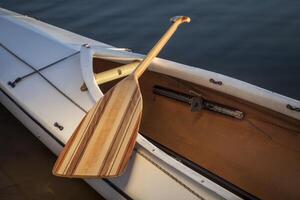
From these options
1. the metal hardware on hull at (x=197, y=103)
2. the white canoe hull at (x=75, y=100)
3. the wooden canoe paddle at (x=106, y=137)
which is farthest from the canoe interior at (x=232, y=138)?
the wooden canoe paddle at (x=106, y=137)

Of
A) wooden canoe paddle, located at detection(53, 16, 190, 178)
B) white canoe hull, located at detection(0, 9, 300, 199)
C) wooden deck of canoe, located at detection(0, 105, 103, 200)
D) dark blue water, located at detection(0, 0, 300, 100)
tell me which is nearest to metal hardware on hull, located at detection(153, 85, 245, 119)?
white canoe hull, located at detection(0, 9, 300, 199)

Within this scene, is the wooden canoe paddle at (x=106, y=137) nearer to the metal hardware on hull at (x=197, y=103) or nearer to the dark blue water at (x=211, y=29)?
the metal hardware on hull at (x=197, y=103)

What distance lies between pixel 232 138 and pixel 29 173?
6.74 ft

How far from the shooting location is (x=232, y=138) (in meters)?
3.94

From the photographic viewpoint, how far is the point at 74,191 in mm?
3898

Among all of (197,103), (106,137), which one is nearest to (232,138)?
(197,103)

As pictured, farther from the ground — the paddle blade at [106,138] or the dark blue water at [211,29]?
the dark blue water at [211,29]

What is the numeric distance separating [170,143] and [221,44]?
8.39ft

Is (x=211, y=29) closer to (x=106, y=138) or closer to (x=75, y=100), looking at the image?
(x=75, y=100)

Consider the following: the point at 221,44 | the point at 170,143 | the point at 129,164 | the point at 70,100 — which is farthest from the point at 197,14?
the point at 129,164

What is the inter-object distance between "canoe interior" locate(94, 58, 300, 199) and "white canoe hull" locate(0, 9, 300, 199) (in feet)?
0.67

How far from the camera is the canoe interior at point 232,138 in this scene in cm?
360

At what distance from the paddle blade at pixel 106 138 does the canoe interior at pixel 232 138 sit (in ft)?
2.50

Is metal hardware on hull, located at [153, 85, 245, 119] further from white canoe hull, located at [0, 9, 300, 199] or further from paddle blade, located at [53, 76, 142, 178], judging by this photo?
paddle blade, located at [53, 76, 142, 178]
